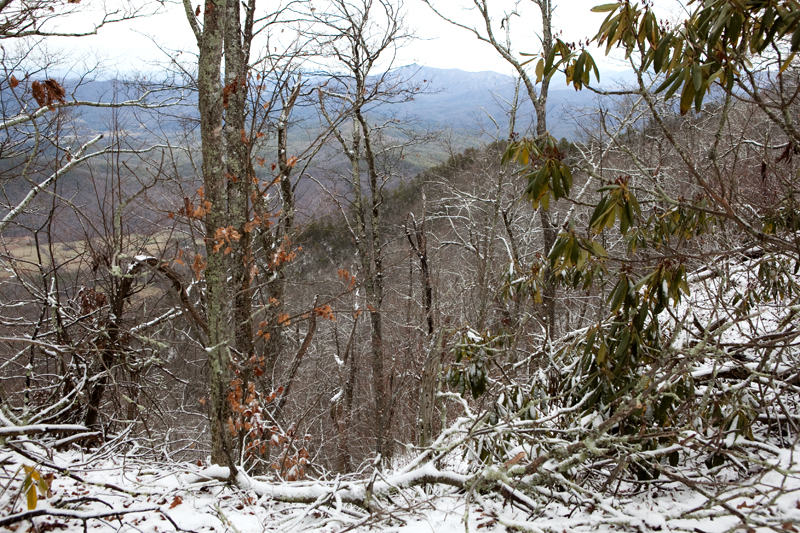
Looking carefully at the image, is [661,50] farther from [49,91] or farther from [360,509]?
[49,91]

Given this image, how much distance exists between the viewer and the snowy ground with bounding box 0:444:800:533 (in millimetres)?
1919

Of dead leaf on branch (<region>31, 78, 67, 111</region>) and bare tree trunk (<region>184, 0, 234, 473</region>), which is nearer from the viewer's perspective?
dead leaf on branch (<region>31, 78, 67, 111</region>)

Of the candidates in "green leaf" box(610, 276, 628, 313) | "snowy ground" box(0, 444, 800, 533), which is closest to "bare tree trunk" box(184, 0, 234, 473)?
"snowy ground" box(0, 444, 800, 533)

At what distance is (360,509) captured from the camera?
99.0 inches

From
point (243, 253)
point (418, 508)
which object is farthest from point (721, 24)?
point (243, 253)

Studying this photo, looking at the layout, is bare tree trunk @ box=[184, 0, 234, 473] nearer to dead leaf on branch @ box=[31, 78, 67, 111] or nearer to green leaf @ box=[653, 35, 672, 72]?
dead leaf on branch @ box=[31, 78, 67, 111]

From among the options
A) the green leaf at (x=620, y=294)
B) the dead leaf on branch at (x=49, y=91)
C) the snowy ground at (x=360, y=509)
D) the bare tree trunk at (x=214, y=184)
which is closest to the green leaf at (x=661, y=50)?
the green leaf at (x=620, y=294)

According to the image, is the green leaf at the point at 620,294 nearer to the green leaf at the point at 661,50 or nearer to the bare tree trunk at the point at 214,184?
the green leaf at the point at 661,50

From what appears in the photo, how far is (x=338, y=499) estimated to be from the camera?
240 cm

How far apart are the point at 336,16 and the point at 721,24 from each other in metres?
7.88

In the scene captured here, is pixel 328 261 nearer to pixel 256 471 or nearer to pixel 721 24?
pixel 256 471

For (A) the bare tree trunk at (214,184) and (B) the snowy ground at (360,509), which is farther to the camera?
(A) the bare tree trunk at (214,184)

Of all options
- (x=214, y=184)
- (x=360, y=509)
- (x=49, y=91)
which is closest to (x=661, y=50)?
(x=360, y=509)

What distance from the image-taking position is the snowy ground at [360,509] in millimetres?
1919
